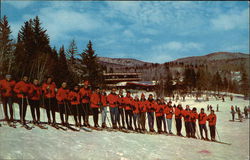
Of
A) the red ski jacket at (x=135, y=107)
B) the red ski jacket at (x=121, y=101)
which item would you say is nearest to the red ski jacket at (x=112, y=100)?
the red ski jacket at (x=121, y=101)

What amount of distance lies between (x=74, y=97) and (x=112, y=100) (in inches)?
79.0

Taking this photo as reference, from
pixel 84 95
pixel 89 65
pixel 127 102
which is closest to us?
pixel 84 95

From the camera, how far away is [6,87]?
6.96m

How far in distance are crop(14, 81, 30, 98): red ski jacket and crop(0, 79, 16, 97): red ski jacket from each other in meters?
0.13

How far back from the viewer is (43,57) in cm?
882

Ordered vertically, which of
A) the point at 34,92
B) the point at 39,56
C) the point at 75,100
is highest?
the point at 39,56

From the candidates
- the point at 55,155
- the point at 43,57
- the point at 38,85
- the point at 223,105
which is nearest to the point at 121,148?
the point at 55,155

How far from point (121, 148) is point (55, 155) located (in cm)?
231

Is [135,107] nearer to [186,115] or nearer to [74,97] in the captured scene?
[74,97]

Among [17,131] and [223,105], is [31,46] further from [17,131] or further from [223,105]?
[223,105]

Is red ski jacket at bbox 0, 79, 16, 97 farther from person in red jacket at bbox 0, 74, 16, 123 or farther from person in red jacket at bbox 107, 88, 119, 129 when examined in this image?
person in red jacket at bbox 107, 88, 119, 129

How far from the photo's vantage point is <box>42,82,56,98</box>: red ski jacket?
820 centimetres

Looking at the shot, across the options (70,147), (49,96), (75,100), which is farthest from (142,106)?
(70,147)

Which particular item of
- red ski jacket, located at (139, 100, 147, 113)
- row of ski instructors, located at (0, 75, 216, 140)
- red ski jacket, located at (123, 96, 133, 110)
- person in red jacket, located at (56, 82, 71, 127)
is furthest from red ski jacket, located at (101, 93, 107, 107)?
red ski jacket, located at (139, 100, 147, 113)
